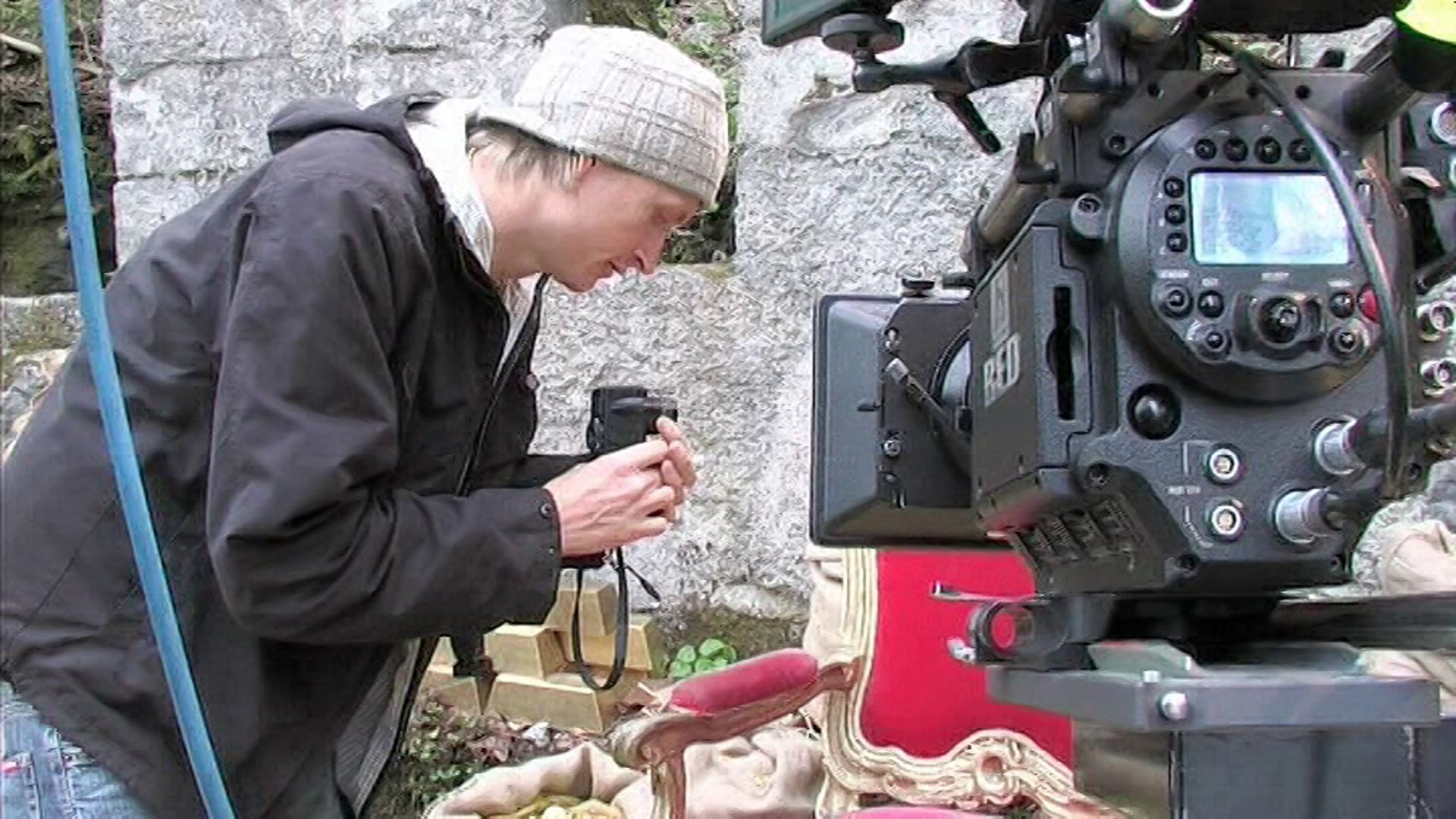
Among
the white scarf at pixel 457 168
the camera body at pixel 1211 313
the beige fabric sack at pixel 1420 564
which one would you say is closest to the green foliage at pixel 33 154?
the white scarf at pixel 457 168

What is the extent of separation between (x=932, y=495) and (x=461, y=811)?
51.6 inches

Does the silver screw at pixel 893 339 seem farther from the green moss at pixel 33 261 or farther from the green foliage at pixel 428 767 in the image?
the green moss at pixel 33 261

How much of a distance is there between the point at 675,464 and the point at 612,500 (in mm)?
86

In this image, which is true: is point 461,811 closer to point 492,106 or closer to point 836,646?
point 836,646

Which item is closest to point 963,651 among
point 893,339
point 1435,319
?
point 893,339

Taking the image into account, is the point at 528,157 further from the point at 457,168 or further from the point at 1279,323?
the point at 1279,323

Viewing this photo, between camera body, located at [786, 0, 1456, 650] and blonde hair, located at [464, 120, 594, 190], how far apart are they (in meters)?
0.48

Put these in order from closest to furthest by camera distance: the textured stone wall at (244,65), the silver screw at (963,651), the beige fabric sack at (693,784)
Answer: the silver screw at (963,651)
the beige fabric sack at (693,784)
the textured stone wall at (244,65)

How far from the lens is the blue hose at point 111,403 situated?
1007 millimetres

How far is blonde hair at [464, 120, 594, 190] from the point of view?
1258mm

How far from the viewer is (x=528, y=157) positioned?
50.0 inches

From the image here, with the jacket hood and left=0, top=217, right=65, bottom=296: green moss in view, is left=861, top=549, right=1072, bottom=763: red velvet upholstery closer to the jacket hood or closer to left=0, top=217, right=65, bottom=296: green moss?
the jacket hood

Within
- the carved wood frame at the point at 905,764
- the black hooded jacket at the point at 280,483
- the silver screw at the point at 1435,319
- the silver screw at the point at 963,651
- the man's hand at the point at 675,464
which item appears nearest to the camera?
the silver screw at the point at 1435,319

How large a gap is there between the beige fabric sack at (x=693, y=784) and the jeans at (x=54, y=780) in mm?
1018
